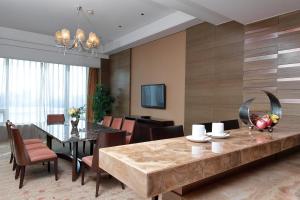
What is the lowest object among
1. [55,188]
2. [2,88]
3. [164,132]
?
[55,188]

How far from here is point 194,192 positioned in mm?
1177

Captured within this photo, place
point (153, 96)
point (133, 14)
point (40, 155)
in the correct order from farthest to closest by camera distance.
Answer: point (153, 96), point (133, 14), point (40, 155)

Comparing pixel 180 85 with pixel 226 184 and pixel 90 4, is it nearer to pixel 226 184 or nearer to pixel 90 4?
pixel 90 4

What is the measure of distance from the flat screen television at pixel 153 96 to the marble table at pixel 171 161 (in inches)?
151

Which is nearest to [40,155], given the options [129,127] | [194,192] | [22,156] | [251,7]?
[22,156]

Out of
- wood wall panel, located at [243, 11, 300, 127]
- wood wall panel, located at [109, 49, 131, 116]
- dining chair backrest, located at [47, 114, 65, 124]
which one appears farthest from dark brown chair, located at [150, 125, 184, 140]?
wood wall panel, located at [109, 49, 131, 116]

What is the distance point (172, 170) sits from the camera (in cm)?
93

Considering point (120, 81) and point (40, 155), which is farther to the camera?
point (120, 81)

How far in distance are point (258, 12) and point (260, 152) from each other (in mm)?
2580

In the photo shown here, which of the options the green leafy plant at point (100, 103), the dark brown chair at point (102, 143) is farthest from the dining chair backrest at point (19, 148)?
the green leafy plant at point (100, 103)

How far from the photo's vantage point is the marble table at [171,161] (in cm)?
88

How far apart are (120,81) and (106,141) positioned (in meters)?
4.54

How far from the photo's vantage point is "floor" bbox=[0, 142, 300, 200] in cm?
117

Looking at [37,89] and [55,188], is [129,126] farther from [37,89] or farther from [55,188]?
[37,89]
